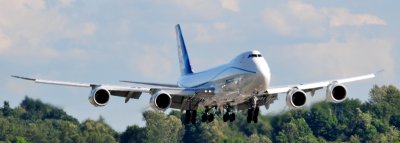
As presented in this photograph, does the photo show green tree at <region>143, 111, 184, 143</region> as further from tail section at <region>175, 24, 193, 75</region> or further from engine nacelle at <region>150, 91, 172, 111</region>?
engine nacelle at <region>150, 91, 172, 111</region>

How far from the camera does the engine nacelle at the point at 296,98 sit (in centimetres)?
8812

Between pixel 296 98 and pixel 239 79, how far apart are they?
4.74m

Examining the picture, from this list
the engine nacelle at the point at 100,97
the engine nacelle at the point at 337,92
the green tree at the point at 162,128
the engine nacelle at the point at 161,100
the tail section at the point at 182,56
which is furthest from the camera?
the green tree at the point at 162,128

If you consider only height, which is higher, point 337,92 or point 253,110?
point 337,92

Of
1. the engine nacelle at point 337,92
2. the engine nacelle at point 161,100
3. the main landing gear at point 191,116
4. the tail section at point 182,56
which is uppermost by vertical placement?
the tail section at point 182,56

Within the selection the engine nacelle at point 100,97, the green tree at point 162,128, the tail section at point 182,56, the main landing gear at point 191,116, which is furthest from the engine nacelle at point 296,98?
the green tree at point 162,128

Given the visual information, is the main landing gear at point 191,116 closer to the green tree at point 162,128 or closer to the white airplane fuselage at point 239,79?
the white airplane fuselage at point 239,79

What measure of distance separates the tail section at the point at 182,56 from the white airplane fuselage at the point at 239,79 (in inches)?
463

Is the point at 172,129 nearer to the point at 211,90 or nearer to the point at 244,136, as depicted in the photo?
the point at 244,136

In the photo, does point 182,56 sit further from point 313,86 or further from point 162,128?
point 313,86

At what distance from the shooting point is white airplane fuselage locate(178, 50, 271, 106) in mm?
84625

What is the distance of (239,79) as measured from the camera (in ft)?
280

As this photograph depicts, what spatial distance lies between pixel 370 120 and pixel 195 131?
1820 cm

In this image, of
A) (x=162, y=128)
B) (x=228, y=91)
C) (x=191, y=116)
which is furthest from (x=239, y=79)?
(x=162, y=128)
